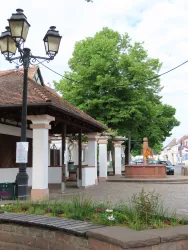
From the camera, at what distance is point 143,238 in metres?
3.74

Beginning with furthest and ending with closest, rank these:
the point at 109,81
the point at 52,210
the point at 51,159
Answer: the point at 109,81
the point at 51,159
the point at 52,210

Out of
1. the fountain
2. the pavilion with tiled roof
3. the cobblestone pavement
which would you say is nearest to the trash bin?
the pavilion with tiled roof

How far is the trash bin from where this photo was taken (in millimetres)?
10859

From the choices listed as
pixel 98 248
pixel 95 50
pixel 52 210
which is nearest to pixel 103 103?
pixel 95 50

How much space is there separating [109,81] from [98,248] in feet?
70.5

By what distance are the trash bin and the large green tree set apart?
14.7 meters

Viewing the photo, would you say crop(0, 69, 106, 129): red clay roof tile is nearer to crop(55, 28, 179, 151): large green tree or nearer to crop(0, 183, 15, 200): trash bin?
crop(0, 183, 15, 200): trash bin

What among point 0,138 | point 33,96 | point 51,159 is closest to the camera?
point 33,96

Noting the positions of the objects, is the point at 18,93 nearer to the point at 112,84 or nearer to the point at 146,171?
the point at 112,84

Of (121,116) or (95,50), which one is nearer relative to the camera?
(121,116)

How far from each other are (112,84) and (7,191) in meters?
15.6

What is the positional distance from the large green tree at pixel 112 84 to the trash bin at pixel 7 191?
14.7m

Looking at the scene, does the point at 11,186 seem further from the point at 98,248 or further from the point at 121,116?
the point at 121,116

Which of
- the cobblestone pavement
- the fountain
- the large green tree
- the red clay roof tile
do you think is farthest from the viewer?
the large green tree
